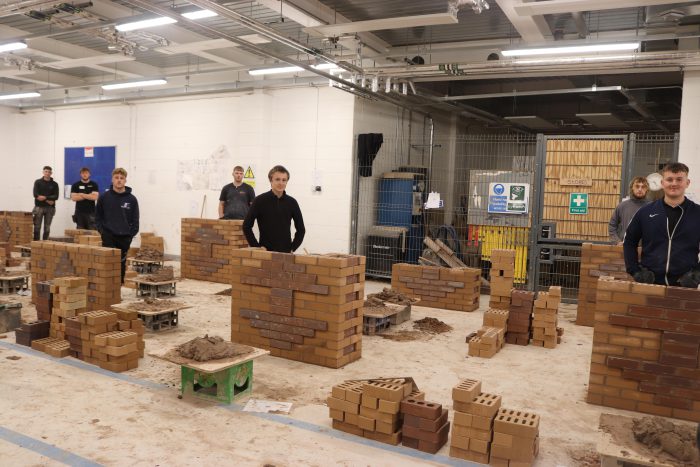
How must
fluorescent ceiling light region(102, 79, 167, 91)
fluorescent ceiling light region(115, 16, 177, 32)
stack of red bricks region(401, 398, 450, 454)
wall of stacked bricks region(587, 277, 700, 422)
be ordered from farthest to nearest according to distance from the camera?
fluorescent ceiling light region(102, 79, 167, 91), fluorescent ceiling light region(115, 16, 177, 32), wall of stacked bricks region(587, 277, 700, 422), stack of red bricks region(401, 398, 450, 454)

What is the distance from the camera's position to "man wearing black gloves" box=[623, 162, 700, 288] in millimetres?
4504

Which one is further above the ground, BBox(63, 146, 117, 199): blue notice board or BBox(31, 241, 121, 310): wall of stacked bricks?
BBox(63, 146, 117, 199): blue notice board

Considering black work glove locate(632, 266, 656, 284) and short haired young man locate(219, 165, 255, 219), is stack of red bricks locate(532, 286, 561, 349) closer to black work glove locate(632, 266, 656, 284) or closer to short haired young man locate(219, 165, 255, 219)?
black work glove locate(632, 266, 656, 284)

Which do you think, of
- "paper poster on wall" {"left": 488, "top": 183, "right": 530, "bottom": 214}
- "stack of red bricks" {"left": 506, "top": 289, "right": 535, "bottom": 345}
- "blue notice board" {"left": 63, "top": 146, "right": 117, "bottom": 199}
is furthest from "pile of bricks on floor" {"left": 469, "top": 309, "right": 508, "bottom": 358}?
"blue notice board" {"left": 63, "top": 146, "right": 117, "bottom": 199}

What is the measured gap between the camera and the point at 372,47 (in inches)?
424

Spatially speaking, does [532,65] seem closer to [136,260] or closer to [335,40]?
[335,40]

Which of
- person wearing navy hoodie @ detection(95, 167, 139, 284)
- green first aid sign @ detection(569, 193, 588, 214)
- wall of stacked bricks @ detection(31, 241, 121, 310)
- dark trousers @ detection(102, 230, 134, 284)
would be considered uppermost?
green first aid sign @ detection(569, 193, 588, 214)

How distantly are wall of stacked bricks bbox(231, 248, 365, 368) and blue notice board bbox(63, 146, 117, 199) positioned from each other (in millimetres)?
10384

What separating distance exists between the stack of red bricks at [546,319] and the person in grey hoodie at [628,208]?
4.86ft

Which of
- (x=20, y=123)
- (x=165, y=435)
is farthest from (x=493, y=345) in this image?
(x=20, y=123)

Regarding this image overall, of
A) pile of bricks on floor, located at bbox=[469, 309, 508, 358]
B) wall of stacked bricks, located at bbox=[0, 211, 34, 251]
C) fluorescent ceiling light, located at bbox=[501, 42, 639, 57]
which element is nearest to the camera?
pile of bricks on floor, located at bbox=[469, 309, 508, 358]

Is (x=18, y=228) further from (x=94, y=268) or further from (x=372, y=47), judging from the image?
(x=372, y=47)

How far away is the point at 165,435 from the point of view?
3.76 m

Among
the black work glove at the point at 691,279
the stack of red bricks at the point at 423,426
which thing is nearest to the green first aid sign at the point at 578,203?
the black work glove at the point at 691,279
